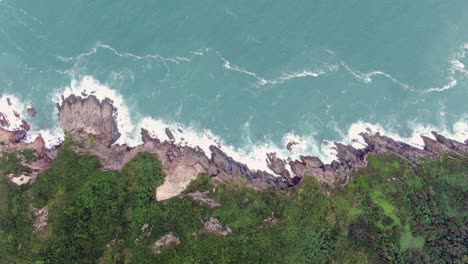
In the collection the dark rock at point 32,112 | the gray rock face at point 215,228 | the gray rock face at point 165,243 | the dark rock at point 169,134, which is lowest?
the gray rock face at point 165,243

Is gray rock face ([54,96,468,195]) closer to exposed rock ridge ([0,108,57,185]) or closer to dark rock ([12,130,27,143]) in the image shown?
dark rock ([12,130,27,143])

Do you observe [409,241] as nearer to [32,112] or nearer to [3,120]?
[32,112]

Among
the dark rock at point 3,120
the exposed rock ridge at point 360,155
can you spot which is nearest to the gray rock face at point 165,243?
the exposed rock ridge at point 360,155

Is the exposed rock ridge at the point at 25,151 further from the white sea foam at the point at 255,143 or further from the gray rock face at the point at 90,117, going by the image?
the white sea foam at the point at 255,143

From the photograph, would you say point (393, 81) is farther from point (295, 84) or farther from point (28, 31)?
point (28, 31)

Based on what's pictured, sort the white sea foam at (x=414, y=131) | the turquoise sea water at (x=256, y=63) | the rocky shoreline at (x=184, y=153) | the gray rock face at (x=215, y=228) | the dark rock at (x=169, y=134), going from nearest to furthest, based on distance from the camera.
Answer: the gray rock face at (x=215, y=228) < the rocky shoreline at (x=184, y=153) < the dark rock at (x=169, y=134) < the white sea foam at (x=414, y=131) < the turquoise sea water at (x=256, y=63)

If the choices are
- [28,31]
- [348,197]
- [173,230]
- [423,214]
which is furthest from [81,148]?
[423,214]
